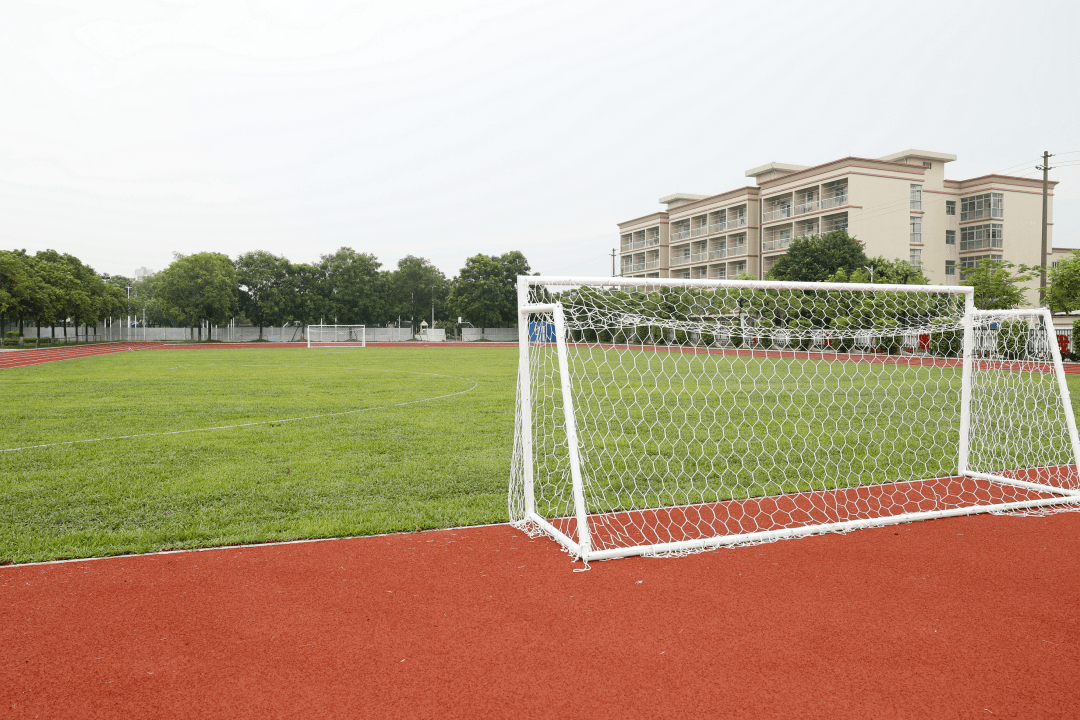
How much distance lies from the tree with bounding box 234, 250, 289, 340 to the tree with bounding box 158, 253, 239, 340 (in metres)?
3.88

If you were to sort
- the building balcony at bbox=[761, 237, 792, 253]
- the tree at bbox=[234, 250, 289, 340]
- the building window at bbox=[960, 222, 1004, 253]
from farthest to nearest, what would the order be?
the tree at bbox=[234, 250, 289, 340] → the building balcony at bbox=[761, 237, 792, 253] → the building window at bbox=[960, 222, 1004, 253]

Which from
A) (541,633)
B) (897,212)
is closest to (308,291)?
(897,212)

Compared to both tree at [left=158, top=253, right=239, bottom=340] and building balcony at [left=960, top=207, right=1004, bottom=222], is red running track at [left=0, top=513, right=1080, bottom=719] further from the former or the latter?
tree at [left=158, top=253, right=239, bottom=340]

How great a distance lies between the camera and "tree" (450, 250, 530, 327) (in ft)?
189

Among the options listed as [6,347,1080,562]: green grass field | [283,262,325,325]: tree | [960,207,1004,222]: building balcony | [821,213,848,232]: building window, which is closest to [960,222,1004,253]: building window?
[960,207,1004,222]: building balcony

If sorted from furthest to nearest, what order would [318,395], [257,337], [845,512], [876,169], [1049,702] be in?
[257,337]
[876,169]
[318,395]
[845,512]
[1049,702]

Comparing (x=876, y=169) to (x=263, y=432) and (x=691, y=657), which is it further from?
(x=691, y=657)

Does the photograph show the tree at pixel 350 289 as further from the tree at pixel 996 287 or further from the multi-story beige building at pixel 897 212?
the tree at pixel 996 287

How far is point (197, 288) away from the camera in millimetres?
50250

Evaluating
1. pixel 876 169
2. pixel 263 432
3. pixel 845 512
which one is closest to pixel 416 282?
pixel 876 169

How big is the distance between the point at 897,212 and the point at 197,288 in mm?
48404

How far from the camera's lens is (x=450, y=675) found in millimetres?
2582

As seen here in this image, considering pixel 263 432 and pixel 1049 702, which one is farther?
pixel 263 432

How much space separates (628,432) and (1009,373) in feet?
13.0
